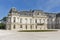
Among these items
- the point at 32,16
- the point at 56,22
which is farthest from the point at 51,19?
the point at 32,16

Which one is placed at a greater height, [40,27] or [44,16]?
[44,16]

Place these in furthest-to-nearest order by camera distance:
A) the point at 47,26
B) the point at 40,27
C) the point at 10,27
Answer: the point at 47,26, the point at 40,27, the point at 10,27

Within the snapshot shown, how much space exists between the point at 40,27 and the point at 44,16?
5251mm

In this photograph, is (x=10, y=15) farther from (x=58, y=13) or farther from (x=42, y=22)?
(x=58, y=13)

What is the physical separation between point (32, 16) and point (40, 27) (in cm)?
610

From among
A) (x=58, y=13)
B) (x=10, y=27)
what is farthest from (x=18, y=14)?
(x=58, y=13)

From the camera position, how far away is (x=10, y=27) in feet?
197

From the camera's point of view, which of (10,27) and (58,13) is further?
(58,13)

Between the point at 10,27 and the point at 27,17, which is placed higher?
the point at 27,17

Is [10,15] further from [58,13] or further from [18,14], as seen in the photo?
[58,13]

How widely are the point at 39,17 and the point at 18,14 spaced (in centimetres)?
987

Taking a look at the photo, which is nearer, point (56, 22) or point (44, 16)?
point (44, 16)

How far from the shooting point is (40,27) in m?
64.2

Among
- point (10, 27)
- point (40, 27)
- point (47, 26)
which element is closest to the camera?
point (10, 27)
